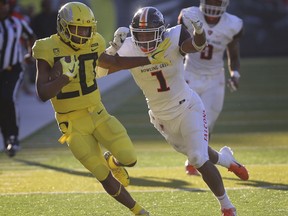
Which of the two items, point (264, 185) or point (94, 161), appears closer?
point (94, 161)

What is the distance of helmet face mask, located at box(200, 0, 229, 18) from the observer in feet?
24.7

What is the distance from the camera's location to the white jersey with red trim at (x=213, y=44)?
301 inches

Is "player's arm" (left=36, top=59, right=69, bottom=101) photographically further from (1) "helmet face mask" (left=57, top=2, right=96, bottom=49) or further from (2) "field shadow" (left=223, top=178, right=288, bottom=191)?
(2) "field shadow" (left=223, top=178, right=288, bottom=191)

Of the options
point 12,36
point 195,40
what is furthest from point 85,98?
point 12,36

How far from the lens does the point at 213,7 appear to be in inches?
297

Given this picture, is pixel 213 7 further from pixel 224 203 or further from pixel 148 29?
pixel 224 203

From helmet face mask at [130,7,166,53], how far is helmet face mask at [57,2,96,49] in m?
0.37

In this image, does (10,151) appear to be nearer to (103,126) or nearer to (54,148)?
(54,148)

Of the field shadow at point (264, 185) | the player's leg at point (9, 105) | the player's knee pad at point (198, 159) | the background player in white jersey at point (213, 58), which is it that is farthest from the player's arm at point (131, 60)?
the player's leg at point (9, 105)

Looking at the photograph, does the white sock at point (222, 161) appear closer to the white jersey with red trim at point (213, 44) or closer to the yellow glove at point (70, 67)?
the white jersey with red trim at point (213, 44)

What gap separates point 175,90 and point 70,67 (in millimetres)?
999

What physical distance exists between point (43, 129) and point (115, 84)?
4.75 m

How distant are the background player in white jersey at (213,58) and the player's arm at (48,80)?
7.63ft

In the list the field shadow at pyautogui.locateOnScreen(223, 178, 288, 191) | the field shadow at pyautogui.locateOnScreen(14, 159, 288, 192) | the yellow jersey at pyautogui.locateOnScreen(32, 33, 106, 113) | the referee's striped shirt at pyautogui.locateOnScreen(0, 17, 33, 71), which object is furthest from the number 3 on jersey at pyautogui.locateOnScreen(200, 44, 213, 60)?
the referee's striped shirt at pyautogui.locateOnScreen(0, 17, 33, 71)
